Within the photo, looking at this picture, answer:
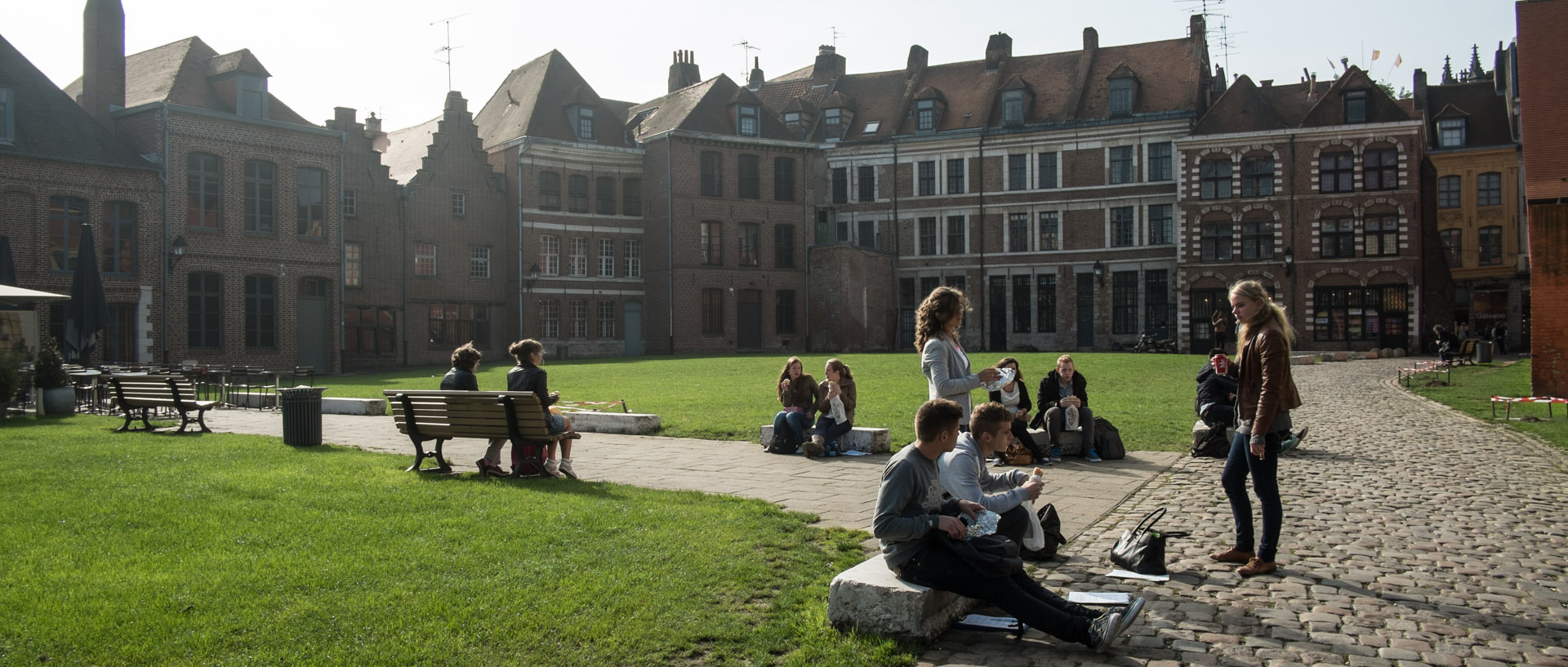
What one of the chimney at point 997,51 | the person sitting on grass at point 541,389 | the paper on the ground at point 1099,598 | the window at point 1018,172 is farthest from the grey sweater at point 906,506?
the chimney at point 997,51

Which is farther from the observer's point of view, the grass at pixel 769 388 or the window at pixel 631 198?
the window at pixel 631 198

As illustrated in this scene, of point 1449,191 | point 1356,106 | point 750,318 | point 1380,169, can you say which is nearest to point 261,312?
point 750,318

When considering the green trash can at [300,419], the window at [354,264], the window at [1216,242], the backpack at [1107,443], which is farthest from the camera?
the window at [1216,242]

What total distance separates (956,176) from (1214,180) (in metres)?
11.3

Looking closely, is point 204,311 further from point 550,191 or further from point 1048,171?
point 1048,171

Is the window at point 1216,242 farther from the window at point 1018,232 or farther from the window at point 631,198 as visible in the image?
the window at point 631,198

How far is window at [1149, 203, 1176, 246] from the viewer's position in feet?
159

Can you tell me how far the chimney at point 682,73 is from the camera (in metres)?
58.4

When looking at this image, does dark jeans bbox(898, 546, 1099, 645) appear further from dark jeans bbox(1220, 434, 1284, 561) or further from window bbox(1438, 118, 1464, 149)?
window bbox(1438, 118, 1464, 149)

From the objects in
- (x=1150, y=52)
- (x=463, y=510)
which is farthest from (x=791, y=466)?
(x=1150, y=52)

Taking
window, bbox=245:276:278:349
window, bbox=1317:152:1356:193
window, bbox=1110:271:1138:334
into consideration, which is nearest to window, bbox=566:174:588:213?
window, bbox=245:276:278:349

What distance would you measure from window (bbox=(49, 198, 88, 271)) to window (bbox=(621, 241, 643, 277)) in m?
22.0

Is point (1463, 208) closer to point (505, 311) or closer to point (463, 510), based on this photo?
point (505, 311)

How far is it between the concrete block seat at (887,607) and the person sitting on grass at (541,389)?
550 cm
